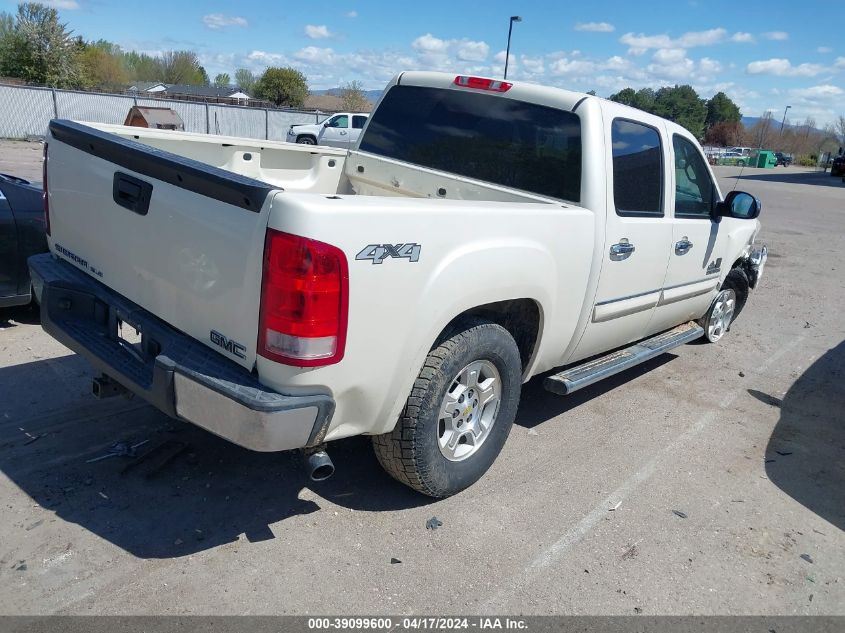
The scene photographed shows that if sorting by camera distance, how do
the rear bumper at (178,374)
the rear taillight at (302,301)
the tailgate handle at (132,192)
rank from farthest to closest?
the tailgate handle at (132,192)
the rear bumper at (178,374)
the rear taillight at (302,301)

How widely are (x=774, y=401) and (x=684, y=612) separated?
311 centimetres

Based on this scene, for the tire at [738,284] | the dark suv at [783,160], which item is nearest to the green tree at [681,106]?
Result: the dark suv at [783,160]

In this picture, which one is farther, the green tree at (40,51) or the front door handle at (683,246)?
the green tree at (40,51)

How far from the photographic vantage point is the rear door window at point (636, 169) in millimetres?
4160

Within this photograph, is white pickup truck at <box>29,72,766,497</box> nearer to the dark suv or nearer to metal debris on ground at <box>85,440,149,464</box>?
metal debris on ground at <box>85,440,149,464</box>

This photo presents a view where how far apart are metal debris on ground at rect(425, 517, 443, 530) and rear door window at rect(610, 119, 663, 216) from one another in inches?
83.0

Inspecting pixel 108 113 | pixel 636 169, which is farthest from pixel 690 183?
pixel 108 113

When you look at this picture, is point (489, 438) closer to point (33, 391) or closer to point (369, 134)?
point (369, 134)

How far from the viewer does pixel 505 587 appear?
9.87ft

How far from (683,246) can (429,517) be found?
2792mm

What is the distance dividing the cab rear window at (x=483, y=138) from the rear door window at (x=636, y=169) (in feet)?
1.09

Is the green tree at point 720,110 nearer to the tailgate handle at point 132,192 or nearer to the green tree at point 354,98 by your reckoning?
the green tree at point 354,98

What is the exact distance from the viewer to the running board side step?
13.5 feet

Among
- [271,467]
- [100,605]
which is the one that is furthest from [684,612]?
[100,605]
